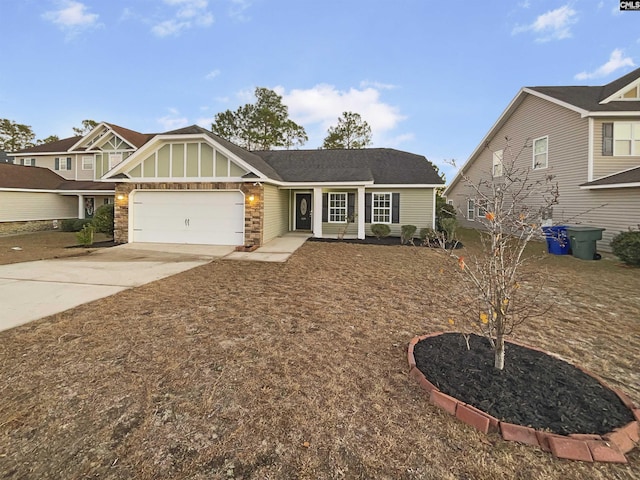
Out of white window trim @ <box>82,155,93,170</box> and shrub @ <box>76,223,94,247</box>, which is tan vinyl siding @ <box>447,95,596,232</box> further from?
white window trim @ <box>82,155,93,170</box>

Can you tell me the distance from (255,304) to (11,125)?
4490 centimetres

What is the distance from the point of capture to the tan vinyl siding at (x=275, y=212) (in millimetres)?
12375

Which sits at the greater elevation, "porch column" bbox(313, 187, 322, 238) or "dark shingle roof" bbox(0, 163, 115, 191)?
"dark shingle roof" bbox(0, 163, 115, 191)

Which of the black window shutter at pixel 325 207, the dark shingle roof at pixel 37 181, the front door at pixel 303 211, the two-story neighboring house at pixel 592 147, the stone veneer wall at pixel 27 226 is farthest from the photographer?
the dark shingle roof at pixel 37 181

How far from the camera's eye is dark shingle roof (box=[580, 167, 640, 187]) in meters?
9.90

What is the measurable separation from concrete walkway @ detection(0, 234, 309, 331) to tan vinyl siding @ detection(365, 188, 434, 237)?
531 centimetres

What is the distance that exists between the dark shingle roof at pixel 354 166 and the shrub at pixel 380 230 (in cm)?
204

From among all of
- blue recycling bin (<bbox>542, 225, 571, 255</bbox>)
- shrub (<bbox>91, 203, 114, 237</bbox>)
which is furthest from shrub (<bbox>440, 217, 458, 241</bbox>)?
shrub (<bbox>91, 203, 114, 237</bbox>)

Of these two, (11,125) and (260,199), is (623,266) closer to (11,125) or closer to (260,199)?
(260,199)

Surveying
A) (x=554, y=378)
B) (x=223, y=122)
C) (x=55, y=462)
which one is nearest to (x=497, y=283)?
(x=554, y=378)

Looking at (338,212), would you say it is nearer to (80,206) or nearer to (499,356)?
(499,356)

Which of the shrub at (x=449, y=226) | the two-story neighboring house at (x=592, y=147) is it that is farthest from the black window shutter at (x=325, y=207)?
the two-story neighboring house at (x=592, y=147)

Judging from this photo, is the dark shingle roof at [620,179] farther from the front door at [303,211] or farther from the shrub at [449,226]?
the front door at [303,211]

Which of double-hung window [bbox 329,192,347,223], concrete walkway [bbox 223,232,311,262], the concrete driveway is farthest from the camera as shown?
double-hung window [bbox 329,192,347,223]
